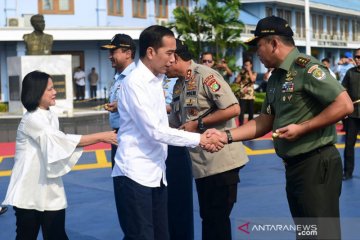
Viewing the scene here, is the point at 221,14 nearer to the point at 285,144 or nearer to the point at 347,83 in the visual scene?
the point at 347,83

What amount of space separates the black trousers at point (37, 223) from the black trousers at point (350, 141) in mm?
4771

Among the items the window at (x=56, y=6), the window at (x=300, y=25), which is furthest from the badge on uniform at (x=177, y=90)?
the window at (x=300, y=25)

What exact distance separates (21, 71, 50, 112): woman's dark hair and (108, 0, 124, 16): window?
28.0 meters

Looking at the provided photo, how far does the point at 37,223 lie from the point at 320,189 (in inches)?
81.2

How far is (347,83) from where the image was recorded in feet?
27.2

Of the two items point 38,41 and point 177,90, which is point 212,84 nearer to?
point 177,90

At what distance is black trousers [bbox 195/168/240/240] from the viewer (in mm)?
4652

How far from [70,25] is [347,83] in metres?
24.4

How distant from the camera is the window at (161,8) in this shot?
34.4m

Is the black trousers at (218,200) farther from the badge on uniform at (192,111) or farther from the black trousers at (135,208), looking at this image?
the black trousers at (135,208)

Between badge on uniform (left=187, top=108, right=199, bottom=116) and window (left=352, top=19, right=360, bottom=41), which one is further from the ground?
window (left=352, top=19, right=360, bottom=41)

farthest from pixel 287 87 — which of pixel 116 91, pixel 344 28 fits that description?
pixel 344 28

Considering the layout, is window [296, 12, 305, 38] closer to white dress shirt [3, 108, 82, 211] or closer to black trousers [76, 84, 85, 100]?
black trousers [76, 84, 85, 100]

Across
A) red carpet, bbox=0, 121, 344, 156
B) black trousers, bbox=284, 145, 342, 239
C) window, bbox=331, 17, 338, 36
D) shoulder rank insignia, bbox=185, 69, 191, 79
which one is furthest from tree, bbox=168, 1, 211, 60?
window, bbox=331, 17, 338, 36
